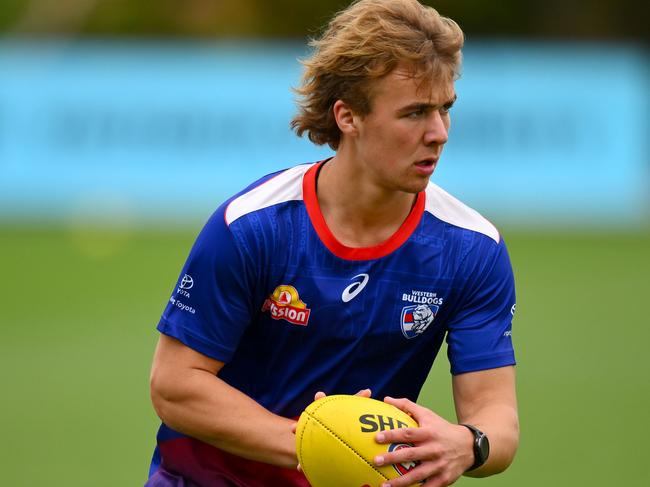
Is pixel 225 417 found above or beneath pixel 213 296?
beneath

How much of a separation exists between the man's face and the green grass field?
418 centimetres

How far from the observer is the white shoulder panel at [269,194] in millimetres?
5461

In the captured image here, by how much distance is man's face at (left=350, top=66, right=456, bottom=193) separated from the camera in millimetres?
5410

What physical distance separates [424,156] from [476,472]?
1344mm

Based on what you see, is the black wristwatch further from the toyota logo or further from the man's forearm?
the toyota logo

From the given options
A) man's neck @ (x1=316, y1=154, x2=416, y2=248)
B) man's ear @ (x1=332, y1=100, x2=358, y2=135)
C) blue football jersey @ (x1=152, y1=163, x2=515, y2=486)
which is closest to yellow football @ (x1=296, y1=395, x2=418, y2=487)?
blue football jersey @ (x1=152, y1=163, x2=515, y2=486)

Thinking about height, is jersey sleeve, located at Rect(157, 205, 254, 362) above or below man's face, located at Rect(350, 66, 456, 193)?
below

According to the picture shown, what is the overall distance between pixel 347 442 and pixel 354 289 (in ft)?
2.65

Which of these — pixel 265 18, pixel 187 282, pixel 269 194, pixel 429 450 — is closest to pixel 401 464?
pixel 429 450

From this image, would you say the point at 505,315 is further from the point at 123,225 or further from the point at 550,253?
the point at 123,225

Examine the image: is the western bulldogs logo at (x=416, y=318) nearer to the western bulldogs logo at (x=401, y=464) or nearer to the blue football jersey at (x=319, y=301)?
the blue football jersey at (x=319, y=301)

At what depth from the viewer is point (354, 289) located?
553 cm

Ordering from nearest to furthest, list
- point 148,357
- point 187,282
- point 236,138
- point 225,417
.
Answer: point 225,417 < point 187,282 < point 148,357 < point 236,138

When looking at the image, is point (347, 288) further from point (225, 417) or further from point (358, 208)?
point (225, 417)
